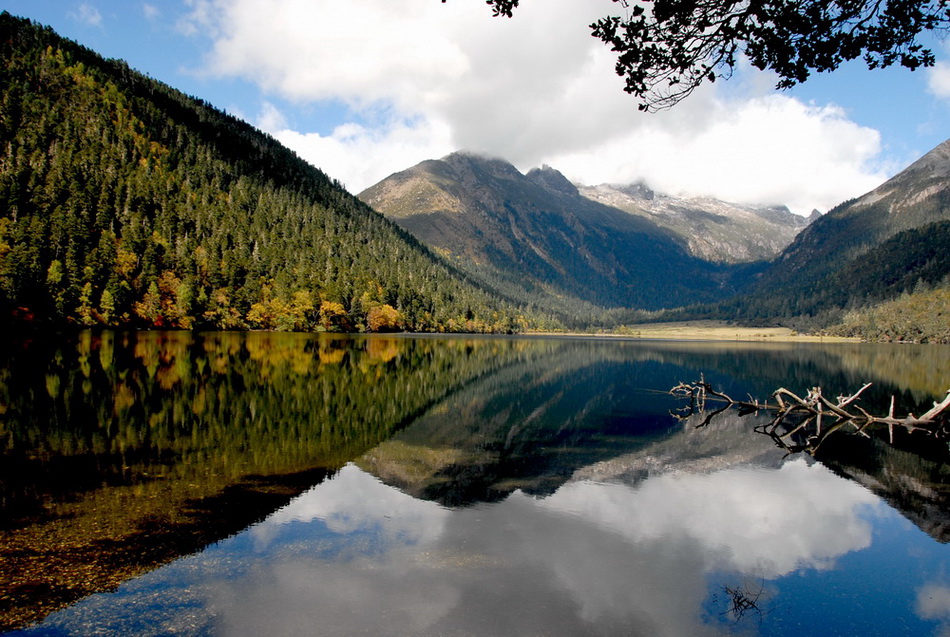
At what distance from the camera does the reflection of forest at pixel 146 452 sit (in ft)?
44.2

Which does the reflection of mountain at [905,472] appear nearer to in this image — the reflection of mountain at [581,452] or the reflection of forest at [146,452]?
the reflection of mountain at [581,452]

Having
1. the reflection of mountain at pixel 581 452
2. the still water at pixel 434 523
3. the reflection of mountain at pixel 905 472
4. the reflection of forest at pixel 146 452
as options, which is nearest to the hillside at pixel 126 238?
the reflection of forest at pixel 146 452

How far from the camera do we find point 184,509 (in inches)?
675

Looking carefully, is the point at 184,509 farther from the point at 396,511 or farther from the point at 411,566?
the point at 411,566

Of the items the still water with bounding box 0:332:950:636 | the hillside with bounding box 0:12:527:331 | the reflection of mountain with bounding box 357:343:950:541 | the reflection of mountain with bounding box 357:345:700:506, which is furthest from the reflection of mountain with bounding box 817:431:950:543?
the hillside with bounding box 0:12:527:331

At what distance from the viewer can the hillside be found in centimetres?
11319

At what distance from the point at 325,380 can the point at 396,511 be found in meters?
33.4

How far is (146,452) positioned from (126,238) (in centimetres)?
13969

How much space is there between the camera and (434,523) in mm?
18031

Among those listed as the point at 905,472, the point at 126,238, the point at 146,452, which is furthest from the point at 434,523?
the point at 126,238

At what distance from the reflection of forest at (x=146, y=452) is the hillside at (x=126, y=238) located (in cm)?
7043

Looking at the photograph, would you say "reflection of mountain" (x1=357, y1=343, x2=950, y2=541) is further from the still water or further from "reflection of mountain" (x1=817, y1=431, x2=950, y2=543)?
the still water

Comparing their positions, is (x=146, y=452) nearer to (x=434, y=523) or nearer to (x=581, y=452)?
(x=434, y=523)

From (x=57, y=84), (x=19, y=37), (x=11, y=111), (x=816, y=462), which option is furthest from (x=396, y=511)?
(x=19, y=37)
